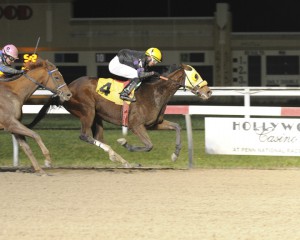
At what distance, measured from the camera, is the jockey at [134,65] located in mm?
11828

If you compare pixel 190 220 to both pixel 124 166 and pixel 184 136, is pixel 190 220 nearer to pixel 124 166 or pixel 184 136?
pixel 124 166

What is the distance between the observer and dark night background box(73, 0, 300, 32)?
4166 cm

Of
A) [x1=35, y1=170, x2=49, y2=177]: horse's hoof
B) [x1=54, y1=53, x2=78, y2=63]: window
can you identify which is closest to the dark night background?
[x1=54, y1=53, x2=78, y2=63]: window

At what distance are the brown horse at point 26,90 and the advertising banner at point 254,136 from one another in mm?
2172

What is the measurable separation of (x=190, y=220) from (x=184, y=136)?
30.1 feet

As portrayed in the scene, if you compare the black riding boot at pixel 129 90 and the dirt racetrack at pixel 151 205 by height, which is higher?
the black riding boot at pixel 129 90

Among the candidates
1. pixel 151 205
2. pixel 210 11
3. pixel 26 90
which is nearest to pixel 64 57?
pixel 210 11

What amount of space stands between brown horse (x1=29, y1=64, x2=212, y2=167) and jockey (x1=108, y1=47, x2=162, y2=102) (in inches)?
6.2

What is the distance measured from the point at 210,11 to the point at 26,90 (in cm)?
3103

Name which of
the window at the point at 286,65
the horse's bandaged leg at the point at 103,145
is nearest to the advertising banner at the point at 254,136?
the horse's bandaged leg at the point at 103,145

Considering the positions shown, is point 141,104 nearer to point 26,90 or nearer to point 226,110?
point 26,90

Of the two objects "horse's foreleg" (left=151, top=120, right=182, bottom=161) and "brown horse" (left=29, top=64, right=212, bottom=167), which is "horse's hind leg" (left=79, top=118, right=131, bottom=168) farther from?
"horse's foreleg" (left=151, top=120, right=182, bottom=161)

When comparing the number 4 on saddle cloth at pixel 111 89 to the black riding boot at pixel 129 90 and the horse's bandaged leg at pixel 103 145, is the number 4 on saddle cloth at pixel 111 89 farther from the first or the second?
the horse's bandaged leg at pixel 103 145

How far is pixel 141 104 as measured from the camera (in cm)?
1191
